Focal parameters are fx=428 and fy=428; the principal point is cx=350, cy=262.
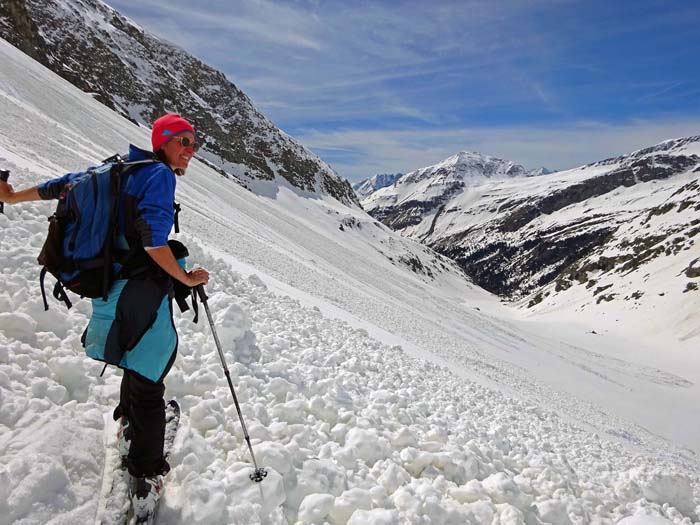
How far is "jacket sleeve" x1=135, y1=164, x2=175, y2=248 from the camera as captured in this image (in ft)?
9.62

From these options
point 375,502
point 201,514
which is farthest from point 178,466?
point 375,502

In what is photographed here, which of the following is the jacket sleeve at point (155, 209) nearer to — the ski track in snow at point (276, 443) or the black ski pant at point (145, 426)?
the black ski pant at point (145, 426)

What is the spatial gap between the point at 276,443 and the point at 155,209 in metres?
2.82

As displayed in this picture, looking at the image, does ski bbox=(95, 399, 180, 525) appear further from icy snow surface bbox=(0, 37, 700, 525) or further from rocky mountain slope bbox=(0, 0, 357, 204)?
rocky mountain slope bbox=(0, 0, 357, 204)

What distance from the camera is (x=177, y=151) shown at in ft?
11.0

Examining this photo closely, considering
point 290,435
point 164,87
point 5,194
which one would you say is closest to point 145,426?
point 290,435

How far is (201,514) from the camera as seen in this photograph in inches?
139

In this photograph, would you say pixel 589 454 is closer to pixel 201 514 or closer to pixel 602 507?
pixel 602 507

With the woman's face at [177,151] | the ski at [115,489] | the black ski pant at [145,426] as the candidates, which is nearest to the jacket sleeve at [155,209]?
the woman's face at [177,151]

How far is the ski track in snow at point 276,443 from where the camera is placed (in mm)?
3494

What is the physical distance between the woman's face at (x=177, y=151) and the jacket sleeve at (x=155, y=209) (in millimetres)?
304

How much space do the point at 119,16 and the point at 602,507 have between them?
165060 mm

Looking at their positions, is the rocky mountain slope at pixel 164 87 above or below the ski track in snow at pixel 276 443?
above

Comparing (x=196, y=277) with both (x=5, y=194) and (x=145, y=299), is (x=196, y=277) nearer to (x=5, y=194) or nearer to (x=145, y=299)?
(x=145, y=299)
